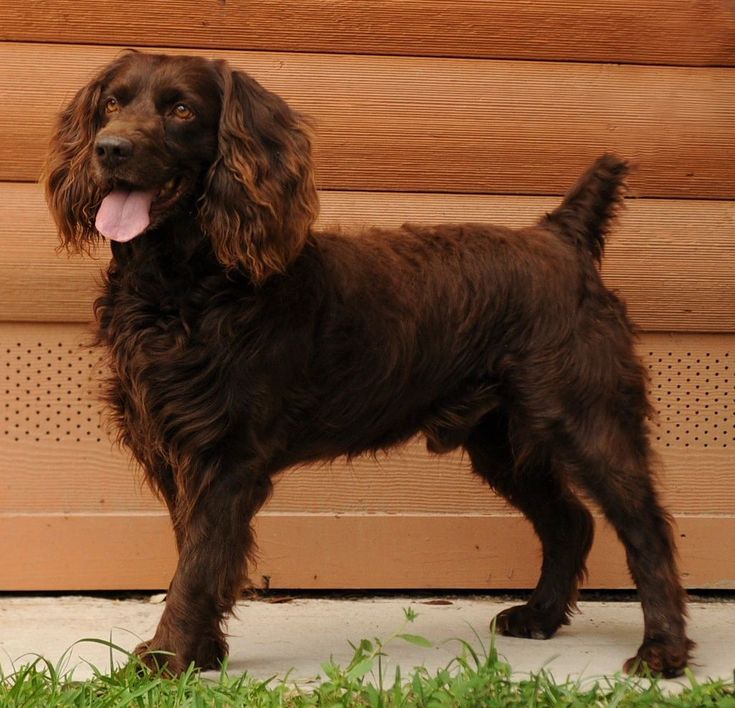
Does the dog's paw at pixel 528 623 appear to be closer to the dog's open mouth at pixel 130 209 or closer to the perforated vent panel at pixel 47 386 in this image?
the perforated vent panel at pixel 47 386

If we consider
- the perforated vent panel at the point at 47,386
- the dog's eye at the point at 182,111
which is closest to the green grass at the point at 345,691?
the perforated vent panel at the point at 47,386

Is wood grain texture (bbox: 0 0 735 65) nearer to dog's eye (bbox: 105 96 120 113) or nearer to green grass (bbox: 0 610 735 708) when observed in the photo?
dog's eye (bbox: 105 96 120 113)

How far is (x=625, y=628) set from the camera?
372 centimetres

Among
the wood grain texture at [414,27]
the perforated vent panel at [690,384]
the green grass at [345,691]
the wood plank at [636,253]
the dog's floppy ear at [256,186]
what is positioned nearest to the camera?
the green grass at [345,691]

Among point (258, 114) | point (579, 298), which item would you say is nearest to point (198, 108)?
point (258, 114)

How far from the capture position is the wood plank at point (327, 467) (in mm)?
3887

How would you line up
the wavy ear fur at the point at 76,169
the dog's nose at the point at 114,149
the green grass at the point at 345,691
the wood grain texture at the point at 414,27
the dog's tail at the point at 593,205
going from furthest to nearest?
the wood grain texture at the point at 414,27
the dog's tail at the point at 593,205
the wavy ear fur at the point at 76,169
the dog's nose at the point at 114,149
the green grass at the point at 345,691

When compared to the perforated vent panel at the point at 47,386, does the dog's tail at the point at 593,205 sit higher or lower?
higher

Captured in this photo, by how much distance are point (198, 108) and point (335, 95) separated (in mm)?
993

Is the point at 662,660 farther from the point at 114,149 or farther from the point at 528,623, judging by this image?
the point at 114,149

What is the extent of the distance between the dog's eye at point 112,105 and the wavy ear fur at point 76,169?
8 cm

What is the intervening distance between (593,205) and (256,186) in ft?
3.45

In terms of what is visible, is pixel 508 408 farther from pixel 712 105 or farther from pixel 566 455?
pixel 712 105

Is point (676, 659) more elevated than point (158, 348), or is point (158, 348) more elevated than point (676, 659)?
point (158, 348)
